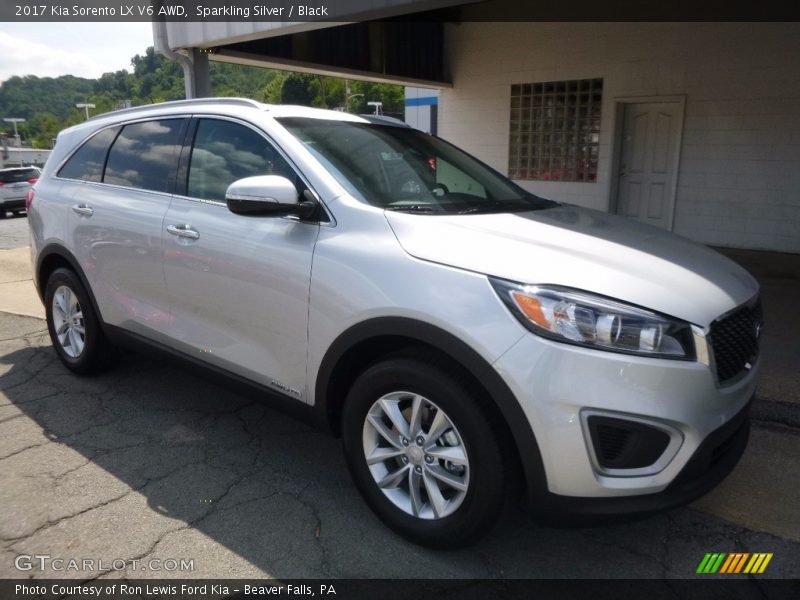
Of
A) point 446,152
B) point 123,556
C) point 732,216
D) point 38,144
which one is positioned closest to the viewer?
point 123,556

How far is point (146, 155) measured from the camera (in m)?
3.68

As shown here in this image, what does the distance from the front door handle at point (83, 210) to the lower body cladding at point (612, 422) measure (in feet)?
9.70

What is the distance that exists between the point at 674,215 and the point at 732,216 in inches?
29.4

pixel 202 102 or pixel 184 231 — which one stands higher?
pixel 202 102

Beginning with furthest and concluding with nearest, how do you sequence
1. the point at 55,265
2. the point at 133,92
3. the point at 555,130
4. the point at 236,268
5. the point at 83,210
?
the point at 133,92 → the point at 555,130 → the point at 55,265 → the point at 83,210 → the point at 236,268

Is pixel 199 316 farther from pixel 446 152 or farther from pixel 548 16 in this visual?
pixel 548 16

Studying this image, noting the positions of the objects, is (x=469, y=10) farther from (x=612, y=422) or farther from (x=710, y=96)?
(x=612, y=422)

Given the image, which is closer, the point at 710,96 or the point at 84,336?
the point at 84,336

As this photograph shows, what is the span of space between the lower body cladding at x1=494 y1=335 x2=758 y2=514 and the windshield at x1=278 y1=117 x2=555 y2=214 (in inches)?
39.4

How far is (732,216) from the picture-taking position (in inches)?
335

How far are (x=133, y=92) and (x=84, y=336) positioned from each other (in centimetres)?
8470

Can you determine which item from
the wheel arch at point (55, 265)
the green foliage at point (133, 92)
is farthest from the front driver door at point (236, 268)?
the green foliage at point (133, 92)

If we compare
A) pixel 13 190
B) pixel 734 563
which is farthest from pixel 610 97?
pixel 13 190

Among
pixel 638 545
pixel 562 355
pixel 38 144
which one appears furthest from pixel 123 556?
pixel 38 144
